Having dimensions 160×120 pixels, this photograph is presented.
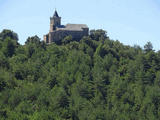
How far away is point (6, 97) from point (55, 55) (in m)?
29.1

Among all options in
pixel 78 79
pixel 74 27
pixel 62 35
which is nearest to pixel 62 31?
pixel 62 35

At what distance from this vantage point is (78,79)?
10619 cm

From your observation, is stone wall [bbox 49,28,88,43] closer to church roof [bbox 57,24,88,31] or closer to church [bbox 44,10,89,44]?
church [bbox 44,10,89,44]

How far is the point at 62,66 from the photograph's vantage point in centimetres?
11356

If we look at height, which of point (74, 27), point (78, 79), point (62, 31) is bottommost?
point (78, 79)

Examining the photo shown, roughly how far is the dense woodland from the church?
9.53 feet

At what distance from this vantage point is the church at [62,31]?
125312mm

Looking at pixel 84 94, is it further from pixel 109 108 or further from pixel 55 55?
pixel 55 55

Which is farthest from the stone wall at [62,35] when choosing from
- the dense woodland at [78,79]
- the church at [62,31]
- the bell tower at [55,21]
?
the dense woodland at [78,79]

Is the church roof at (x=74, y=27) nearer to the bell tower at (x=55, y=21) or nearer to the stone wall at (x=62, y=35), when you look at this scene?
the stone wall at (x=62, y=35)

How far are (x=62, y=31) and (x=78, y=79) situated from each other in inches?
914

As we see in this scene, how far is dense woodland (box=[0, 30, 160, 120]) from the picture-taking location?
91.8m

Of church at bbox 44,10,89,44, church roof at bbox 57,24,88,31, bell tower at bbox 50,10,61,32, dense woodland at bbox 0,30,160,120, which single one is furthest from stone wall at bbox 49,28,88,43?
dense woodland at bbox 0,30,160,120

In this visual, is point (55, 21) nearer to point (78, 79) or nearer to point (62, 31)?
point (62, 31)
